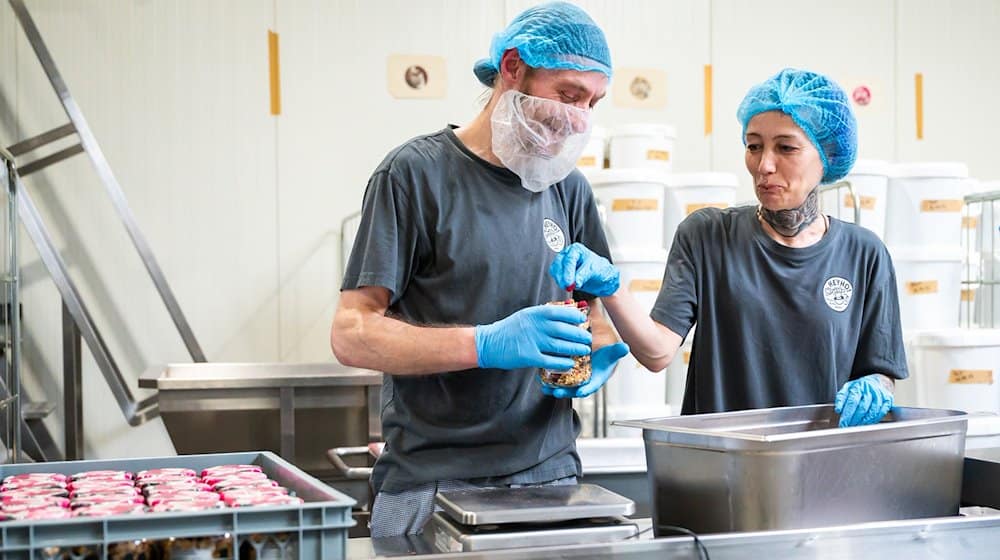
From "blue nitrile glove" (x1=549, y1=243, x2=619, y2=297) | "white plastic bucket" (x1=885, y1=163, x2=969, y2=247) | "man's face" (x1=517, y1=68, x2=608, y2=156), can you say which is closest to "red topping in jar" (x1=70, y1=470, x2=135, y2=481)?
"blue nitrile glove" (x1=549, y1=243, x2=619, y2=297)

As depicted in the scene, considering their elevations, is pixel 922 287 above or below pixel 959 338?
above

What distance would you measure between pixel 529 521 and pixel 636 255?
195 cm

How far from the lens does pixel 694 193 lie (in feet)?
10.3

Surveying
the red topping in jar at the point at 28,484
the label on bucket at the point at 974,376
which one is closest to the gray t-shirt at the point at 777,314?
the red topping in jar at the point at 28,484

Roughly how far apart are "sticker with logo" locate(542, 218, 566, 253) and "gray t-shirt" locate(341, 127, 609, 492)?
0.6 inches

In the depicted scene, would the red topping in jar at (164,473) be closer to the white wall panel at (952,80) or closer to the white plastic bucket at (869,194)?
the white plastic bucket at (869,194)

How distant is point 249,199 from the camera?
3.71m

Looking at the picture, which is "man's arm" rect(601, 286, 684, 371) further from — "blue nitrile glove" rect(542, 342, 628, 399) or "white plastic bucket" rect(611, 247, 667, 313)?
"white plastic bucket" rect(611, 247, 667, 313)

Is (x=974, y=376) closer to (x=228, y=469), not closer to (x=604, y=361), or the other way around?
(x=604, y=361)

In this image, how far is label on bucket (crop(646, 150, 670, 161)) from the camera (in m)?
3.35

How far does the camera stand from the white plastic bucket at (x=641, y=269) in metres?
2.97

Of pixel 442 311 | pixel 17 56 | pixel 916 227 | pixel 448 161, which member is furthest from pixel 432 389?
pixel 17 56

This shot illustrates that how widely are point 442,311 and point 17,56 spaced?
2904 mm

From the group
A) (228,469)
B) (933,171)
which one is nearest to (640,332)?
(228,469)
